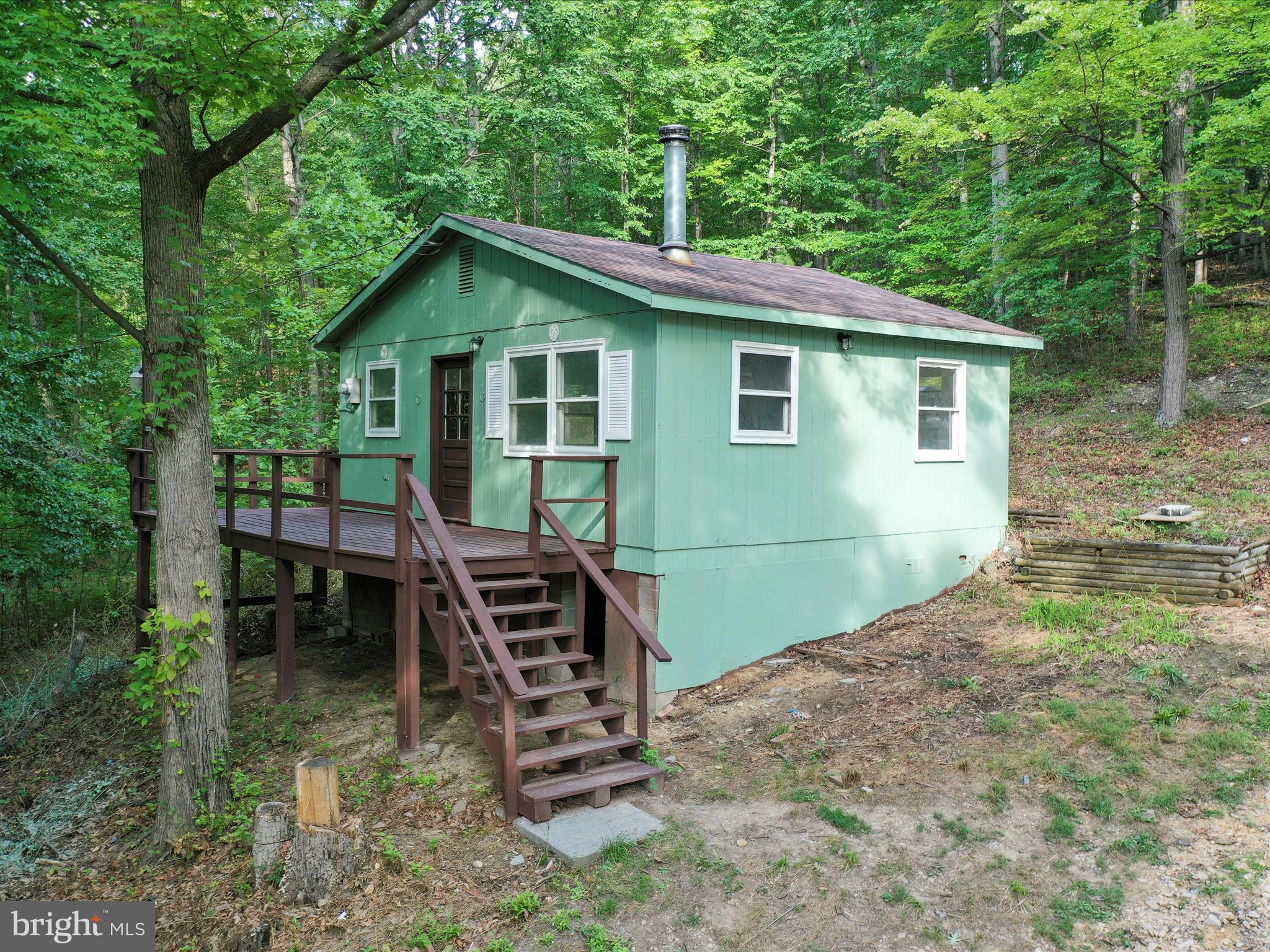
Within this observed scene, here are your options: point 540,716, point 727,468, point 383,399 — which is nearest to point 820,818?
point 540,716

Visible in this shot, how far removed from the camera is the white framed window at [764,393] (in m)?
8.15

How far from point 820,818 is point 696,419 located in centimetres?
364

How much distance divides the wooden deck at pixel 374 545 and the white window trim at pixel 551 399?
85 cm

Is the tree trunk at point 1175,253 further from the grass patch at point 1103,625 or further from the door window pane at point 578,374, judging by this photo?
the door window pane at point 578,374

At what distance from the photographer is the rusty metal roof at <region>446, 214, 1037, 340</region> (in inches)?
308

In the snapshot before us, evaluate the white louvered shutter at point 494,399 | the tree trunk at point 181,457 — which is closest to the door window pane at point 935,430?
the white louvered shutter at point 494,399

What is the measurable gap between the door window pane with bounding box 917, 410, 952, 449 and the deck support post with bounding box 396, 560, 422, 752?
591 cm

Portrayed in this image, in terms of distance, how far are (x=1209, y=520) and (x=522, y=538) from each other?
27.0 ft

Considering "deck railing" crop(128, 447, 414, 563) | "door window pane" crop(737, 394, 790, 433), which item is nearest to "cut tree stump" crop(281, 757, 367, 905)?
"deck railing" crop(128, 447, 414, 563)

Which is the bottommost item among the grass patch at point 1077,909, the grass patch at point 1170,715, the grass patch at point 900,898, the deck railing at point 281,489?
the grass patch at point 900,898

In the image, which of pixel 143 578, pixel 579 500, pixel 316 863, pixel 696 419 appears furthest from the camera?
pixel 143 578

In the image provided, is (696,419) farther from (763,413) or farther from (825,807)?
(825,807)

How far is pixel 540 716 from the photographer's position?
6.27 meters

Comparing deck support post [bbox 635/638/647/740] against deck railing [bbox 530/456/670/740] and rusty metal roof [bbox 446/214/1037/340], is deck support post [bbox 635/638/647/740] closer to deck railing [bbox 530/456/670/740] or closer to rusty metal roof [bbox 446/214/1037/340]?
deck railing [bbox 530/456/670/740]
